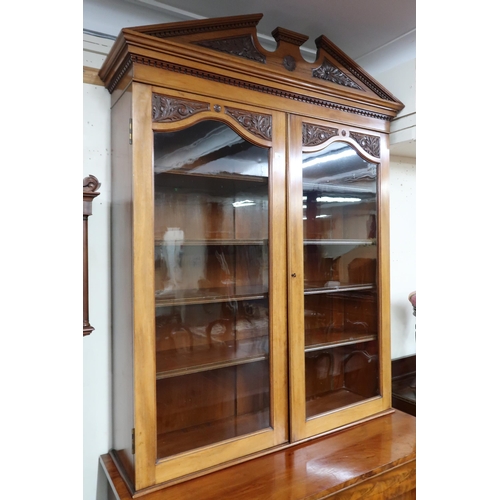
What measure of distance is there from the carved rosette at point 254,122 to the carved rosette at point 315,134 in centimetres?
15

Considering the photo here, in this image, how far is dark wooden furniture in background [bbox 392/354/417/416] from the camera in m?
1.83

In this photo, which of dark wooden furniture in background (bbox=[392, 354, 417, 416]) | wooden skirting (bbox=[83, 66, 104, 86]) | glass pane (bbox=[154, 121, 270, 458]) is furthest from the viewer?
dark wooden furniture in background (bbox=[392, 354, 417, 416])

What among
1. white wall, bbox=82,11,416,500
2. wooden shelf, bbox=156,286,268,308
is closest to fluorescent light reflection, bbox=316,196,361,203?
wooden shelf, bbox=156,286,268,308

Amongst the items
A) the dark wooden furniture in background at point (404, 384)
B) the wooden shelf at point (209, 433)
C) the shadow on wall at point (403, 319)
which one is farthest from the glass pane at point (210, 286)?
the shadow on wall at point (403, 319)

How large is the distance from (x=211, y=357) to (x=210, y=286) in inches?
9.5

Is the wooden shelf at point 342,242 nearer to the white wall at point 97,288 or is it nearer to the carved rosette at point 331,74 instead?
the carved rosette at point 331,74

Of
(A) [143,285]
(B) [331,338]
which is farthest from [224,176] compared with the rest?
(B) [331,338]

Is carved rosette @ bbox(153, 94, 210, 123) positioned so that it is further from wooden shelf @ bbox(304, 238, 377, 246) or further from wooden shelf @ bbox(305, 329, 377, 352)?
wooden shelf @ bbox(305, 329, 377, 352)

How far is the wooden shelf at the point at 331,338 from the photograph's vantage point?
5.00 ft

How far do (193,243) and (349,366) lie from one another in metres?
0.87

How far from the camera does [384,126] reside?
5.51 feet
